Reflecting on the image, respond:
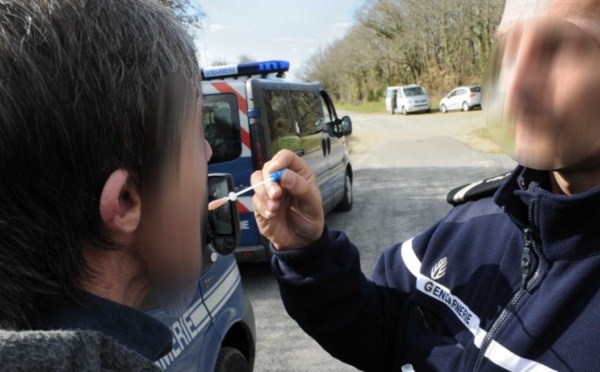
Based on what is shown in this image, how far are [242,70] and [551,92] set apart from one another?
475 cm

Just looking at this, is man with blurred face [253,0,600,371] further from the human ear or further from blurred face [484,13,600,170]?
the human ear

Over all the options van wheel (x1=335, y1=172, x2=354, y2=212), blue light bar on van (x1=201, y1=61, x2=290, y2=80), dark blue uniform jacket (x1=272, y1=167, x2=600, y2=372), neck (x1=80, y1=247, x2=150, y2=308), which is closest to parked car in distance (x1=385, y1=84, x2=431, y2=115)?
van wheel (x1=335, y1=172, x2=354, y2=212)

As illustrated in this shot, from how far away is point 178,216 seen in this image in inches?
38.2

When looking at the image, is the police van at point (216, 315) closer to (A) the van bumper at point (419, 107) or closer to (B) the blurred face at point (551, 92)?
(B) the blurred face at point (551, 92)

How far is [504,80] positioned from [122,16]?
2.52 feet

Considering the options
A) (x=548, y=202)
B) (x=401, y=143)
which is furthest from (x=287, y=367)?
(x=401, y=143)

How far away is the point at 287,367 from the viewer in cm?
354

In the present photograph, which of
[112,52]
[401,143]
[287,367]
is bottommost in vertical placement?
[401,143]

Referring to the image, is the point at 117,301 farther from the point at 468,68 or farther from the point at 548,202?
the point at 468,68

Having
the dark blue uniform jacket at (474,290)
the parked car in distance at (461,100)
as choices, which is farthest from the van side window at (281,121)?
the parked car in distance at (461,100)

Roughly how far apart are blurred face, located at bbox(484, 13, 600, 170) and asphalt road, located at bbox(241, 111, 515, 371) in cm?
281

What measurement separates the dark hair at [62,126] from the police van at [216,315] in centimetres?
100

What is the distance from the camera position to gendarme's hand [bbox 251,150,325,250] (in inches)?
50.5

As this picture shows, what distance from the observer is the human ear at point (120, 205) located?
833 mm
